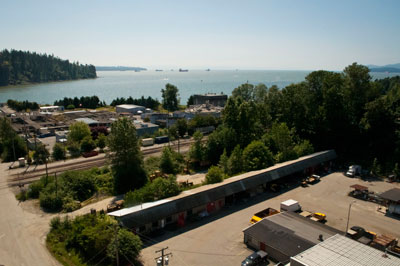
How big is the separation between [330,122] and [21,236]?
36248 mm

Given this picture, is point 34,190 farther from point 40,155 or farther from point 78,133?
point 78,133

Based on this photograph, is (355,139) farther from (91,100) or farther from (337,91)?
(91,100)

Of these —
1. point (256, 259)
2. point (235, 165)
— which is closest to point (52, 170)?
point (235, 165)

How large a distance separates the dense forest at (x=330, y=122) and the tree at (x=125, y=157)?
34.2ft

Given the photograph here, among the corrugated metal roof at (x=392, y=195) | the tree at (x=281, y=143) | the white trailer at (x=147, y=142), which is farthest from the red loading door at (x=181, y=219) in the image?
the white trailer at (x=147, y=142)

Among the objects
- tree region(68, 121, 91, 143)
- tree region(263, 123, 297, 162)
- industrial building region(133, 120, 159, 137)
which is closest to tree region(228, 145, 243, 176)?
tree region(263, 123, 297, 162)

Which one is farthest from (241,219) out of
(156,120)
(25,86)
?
(25,86)

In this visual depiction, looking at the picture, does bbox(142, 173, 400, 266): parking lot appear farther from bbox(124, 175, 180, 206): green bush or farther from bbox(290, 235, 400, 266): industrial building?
bbox(290, 235, 400, 266): industrial building

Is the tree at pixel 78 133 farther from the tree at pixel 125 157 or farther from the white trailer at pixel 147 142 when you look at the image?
the tree at pixel 125 157

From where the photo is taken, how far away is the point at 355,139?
3834cm

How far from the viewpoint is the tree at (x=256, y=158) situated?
30.7 meters

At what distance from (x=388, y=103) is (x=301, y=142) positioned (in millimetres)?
11812

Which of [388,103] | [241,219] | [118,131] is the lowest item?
[241,219]

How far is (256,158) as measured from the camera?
31.0 meters
